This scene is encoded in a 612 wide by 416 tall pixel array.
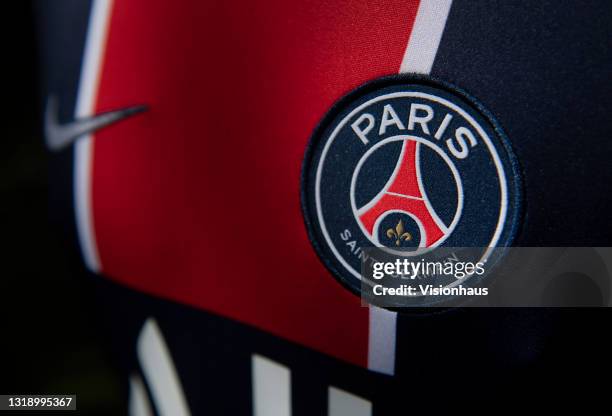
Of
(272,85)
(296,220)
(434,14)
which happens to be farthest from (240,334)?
(434,14)

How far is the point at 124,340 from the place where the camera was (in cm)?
69

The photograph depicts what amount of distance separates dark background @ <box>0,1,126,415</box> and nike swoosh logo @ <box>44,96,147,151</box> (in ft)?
0.39

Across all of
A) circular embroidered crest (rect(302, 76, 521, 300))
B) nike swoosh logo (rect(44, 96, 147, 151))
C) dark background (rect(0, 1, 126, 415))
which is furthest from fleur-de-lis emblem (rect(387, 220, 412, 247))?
dark background (rect(0, 1, 126, 415))

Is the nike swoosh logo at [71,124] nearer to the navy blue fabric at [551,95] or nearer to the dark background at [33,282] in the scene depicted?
the dark background at [33,282]

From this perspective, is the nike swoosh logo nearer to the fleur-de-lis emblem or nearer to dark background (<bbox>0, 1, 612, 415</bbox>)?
dark background (<bbox>0, 1, 612, 415</bbox>)

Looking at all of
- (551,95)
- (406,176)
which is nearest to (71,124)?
(406,176)

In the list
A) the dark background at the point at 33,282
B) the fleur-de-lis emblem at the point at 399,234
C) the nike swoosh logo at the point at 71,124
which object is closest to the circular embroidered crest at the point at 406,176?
the fleur-de-lis emblem at the point at 399,234

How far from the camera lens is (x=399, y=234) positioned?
47 cm

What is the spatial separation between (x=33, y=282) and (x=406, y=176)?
941mm

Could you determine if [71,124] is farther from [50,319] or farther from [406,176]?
[50,319]
